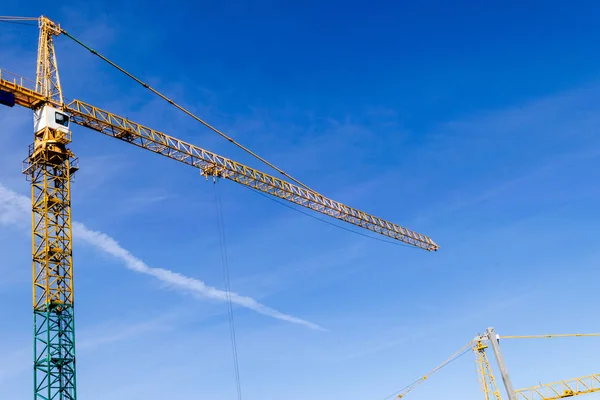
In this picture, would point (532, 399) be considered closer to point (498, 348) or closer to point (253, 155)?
point (498, 348)

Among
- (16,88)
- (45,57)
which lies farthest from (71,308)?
(45,57)

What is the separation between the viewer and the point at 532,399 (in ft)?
269

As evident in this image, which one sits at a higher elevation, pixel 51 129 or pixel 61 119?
pixel 61 119

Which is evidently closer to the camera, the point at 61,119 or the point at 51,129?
the point at 51,129

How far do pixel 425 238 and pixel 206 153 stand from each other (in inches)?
2336

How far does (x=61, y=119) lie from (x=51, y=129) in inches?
79.4

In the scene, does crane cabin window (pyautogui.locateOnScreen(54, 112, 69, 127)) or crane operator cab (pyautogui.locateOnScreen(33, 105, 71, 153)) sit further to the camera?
crane cabin window (pyautogui.locateOnScreen(54, 112, 69, 127))

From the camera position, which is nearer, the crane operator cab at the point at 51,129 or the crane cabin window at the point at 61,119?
the crane operator cab at the point at 51,129

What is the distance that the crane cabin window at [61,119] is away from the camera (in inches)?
2389

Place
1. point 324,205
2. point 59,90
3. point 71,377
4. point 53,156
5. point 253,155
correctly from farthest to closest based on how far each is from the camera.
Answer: point 324,205 < point 253,155 < point 59,90 < point 53,156 < point 71,377

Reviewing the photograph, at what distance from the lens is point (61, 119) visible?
61.1 m

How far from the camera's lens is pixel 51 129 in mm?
59531

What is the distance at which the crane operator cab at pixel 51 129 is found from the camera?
193 feet

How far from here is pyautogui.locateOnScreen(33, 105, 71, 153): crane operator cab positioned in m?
58.8
